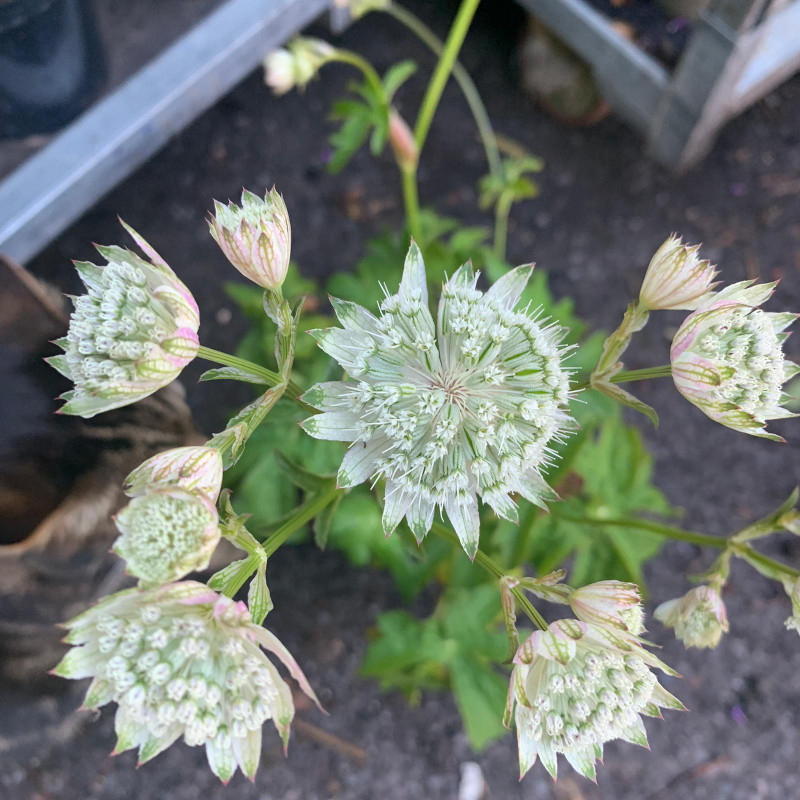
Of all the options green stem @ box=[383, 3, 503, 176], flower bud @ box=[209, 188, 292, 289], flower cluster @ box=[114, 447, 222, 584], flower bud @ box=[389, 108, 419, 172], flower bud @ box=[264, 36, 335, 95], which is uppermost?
flower bud @ box=[209, 188, 292, 289]

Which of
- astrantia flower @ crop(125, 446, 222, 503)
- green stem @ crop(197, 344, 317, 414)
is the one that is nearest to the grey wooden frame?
green stem @ crop(197, 344, 317, 414)

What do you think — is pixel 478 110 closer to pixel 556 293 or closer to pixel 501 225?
pixel 501 225

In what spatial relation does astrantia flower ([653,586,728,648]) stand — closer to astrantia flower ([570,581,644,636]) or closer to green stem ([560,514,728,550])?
green stem ([560,514,728,550])

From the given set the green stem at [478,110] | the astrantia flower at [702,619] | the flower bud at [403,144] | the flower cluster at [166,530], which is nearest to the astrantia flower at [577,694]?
the astrantia flower at [702,619]

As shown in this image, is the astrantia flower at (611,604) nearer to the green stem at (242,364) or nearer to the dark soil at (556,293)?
the green stem at (242,364)

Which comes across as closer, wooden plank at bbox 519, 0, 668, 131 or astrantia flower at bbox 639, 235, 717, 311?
astrantia flower at bbox 639, 235, 717, 311

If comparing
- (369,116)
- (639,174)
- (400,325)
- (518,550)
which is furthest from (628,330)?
(639,174)
